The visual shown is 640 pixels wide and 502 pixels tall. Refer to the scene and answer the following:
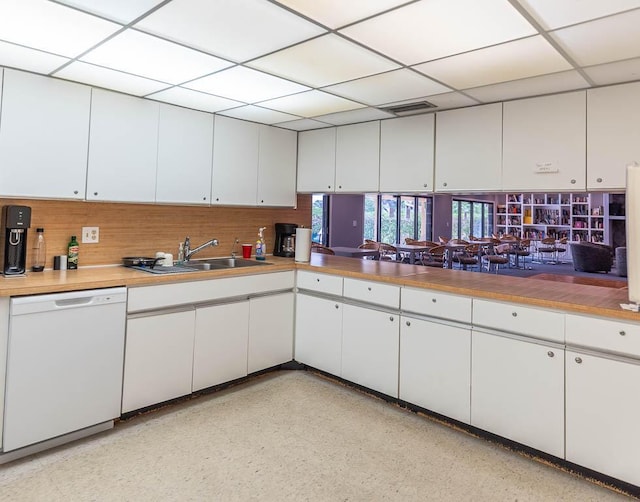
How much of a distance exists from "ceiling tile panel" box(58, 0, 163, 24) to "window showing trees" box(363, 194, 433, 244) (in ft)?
30.1

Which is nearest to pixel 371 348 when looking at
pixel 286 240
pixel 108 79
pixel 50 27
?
pixel 286 240

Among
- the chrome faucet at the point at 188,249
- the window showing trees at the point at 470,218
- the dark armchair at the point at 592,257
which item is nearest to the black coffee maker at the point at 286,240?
the chrome faucet at the point at 188,249

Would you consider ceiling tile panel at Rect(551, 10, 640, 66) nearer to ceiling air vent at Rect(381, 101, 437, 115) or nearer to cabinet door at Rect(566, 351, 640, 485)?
ceiling air vent at Rect(381, 101, 437, 115)

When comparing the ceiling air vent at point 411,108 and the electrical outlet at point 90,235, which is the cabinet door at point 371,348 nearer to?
the ceiling air vent at point 411,108

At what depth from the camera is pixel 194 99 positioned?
322 centimetres

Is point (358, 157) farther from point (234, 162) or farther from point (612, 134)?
point (612, 134)

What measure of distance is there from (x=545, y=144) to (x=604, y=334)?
1364mm

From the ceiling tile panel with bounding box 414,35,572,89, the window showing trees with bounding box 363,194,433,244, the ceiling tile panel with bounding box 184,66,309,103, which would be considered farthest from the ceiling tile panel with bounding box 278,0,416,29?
the window showing trees with bounding box 363,194,433,244

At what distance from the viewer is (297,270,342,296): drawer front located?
3.38 meters

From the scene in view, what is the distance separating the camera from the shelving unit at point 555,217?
40.8ft

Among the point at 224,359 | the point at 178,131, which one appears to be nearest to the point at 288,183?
the point at 178,131

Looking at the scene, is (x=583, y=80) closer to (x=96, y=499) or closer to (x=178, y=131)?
(x=178, y=131)

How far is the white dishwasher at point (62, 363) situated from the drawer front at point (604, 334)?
2.57 meters

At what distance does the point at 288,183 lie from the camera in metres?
4.28
